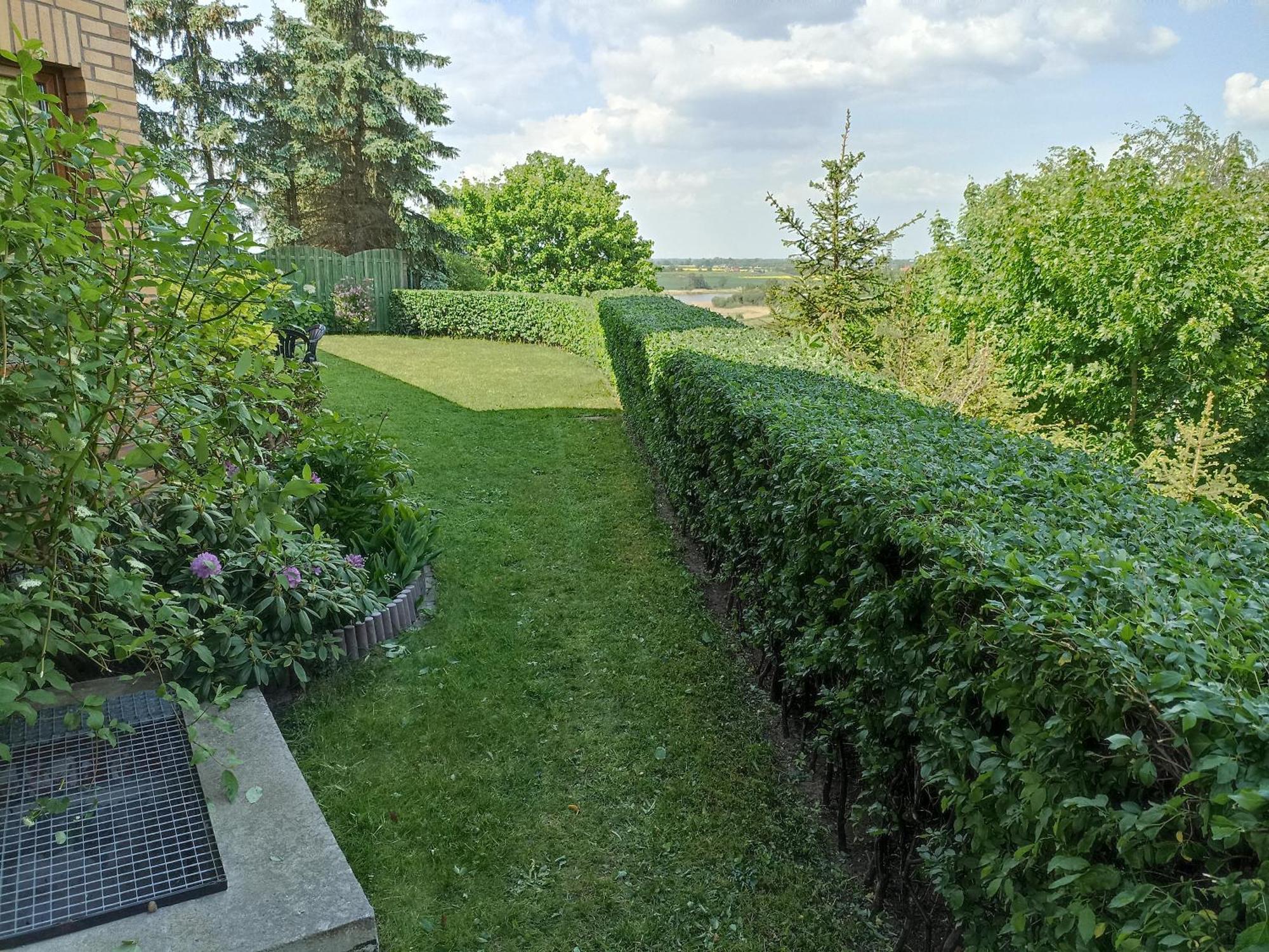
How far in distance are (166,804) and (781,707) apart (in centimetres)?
244

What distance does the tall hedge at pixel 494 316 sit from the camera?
54.5 feet

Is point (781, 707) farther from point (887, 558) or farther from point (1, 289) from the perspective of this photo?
point (1, 289)

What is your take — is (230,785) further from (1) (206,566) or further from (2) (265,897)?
(1) (206,566)

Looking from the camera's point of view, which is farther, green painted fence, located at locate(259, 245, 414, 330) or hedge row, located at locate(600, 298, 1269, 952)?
green painted fence, located at locate(259, 245, 414, 330)

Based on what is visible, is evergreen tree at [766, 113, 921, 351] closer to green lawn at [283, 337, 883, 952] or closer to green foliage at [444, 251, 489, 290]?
green lawn at [283, 337, 883, 952]

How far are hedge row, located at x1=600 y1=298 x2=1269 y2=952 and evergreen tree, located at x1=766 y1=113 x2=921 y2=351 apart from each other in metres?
7.72

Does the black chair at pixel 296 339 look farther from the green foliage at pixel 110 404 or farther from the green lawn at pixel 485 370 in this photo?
the green lawn at pixel 485 370

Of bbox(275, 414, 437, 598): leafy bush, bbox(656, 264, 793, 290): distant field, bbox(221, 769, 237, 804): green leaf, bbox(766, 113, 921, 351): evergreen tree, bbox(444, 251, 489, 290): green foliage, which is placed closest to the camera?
bbox(221, 769, 237, 804): green leaf

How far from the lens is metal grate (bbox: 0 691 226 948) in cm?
194

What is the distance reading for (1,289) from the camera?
77.0 inches

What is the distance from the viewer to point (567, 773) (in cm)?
315

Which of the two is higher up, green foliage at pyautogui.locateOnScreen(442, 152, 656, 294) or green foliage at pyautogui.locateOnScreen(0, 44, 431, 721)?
green foliage at pyautogui.locateOnScreen(442, 152, 656, 294)

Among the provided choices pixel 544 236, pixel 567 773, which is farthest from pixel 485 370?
pixel 544 236

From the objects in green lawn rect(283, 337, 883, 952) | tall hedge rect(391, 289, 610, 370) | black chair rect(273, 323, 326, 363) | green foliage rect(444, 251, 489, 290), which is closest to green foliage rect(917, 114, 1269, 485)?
tall hedge rect(391, 289, 610, 370)
